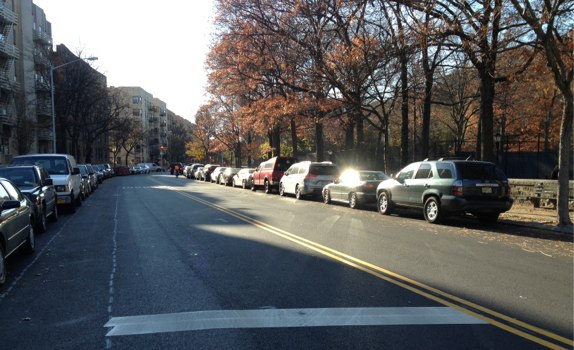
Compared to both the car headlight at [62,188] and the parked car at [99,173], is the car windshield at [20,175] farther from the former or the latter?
the parked car at [99,173]

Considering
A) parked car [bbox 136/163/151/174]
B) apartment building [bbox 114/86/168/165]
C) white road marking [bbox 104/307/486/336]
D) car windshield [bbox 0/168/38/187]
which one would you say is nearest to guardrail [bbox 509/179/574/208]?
white road marking [bbox 104/307/486/336]

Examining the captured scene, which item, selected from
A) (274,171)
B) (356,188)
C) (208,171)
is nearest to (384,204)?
(356,188)

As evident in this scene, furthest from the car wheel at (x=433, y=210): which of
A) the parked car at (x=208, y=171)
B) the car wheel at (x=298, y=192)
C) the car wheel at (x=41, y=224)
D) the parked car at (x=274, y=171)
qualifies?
the parked car at (x=208, y=171)

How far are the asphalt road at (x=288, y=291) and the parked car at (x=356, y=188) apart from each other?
18.9ft

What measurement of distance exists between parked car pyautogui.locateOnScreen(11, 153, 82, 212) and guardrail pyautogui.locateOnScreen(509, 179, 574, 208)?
15.6m

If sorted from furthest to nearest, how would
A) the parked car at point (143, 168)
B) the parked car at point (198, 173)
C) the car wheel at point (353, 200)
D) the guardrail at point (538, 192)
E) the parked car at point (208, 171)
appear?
1. the parked car at point (143, 168)
2. the parked car at point (198, 173)
3. the parked car at point (208, 171)
4. the car wheel at point (353, 200)
5. the guardrail at point (538, 192)

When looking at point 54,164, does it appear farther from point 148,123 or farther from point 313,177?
point 148,123

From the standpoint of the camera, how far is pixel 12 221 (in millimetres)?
7191

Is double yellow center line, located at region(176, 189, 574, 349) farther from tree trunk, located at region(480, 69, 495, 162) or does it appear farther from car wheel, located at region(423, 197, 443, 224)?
tree trunk, located at region(480, 69, 495, 162)

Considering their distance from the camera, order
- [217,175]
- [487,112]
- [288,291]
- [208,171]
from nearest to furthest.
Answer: [288,291]
[487,112]
[217,175]
[208,171]

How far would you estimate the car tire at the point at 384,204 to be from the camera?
49.5 feet

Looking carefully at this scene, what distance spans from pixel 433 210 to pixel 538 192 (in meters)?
5.66

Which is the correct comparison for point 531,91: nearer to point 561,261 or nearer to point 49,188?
point 561,261

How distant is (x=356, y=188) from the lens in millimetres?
17219
